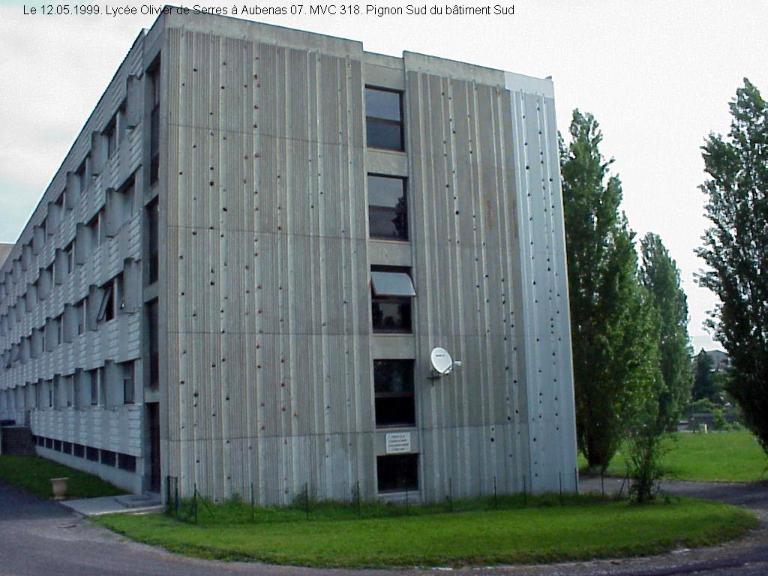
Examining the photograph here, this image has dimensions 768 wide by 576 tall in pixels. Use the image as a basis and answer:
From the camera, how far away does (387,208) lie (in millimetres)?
25047

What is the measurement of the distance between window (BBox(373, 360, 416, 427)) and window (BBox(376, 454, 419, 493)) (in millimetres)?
976

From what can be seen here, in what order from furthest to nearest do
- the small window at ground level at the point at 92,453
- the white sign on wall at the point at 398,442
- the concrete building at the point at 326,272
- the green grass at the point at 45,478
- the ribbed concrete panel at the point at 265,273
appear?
the small window at ground level at the point at 92,453
the green grass at the point at 45,478
the white sign on wall at the point at 398,442
the concrete building at the point at 326,272
the ribbed concrete panel at the point at 265,273

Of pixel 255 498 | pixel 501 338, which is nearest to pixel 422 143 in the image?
pixel 501 338

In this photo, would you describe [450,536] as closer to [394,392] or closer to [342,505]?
[342,505]

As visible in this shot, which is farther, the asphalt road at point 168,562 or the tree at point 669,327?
the tree at point 669,327

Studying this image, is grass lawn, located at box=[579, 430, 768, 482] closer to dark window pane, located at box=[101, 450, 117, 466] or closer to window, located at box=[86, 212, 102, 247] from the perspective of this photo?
dark window pane, located at box=[101, 450, 117, 466]

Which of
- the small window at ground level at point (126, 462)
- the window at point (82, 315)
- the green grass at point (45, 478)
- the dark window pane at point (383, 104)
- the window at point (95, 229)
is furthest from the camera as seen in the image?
the window at point (82, 315)

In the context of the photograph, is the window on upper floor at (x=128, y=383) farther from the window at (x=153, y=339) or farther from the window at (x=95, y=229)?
the window at (x=95, y=229)

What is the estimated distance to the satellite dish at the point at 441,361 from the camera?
24266mm

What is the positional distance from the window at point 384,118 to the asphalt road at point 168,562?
525 inches

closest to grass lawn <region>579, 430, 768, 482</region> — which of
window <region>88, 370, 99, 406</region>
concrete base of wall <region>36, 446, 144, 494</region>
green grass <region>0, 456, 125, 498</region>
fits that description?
concrete base of wall <region>36, 446, 144, 494</region>

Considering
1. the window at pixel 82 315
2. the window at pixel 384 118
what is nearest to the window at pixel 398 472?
the window at pixel 384 118

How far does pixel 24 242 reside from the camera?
51.7m

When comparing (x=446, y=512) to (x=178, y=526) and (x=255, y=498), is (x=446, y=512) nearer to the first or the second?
(x=255, y=498)
